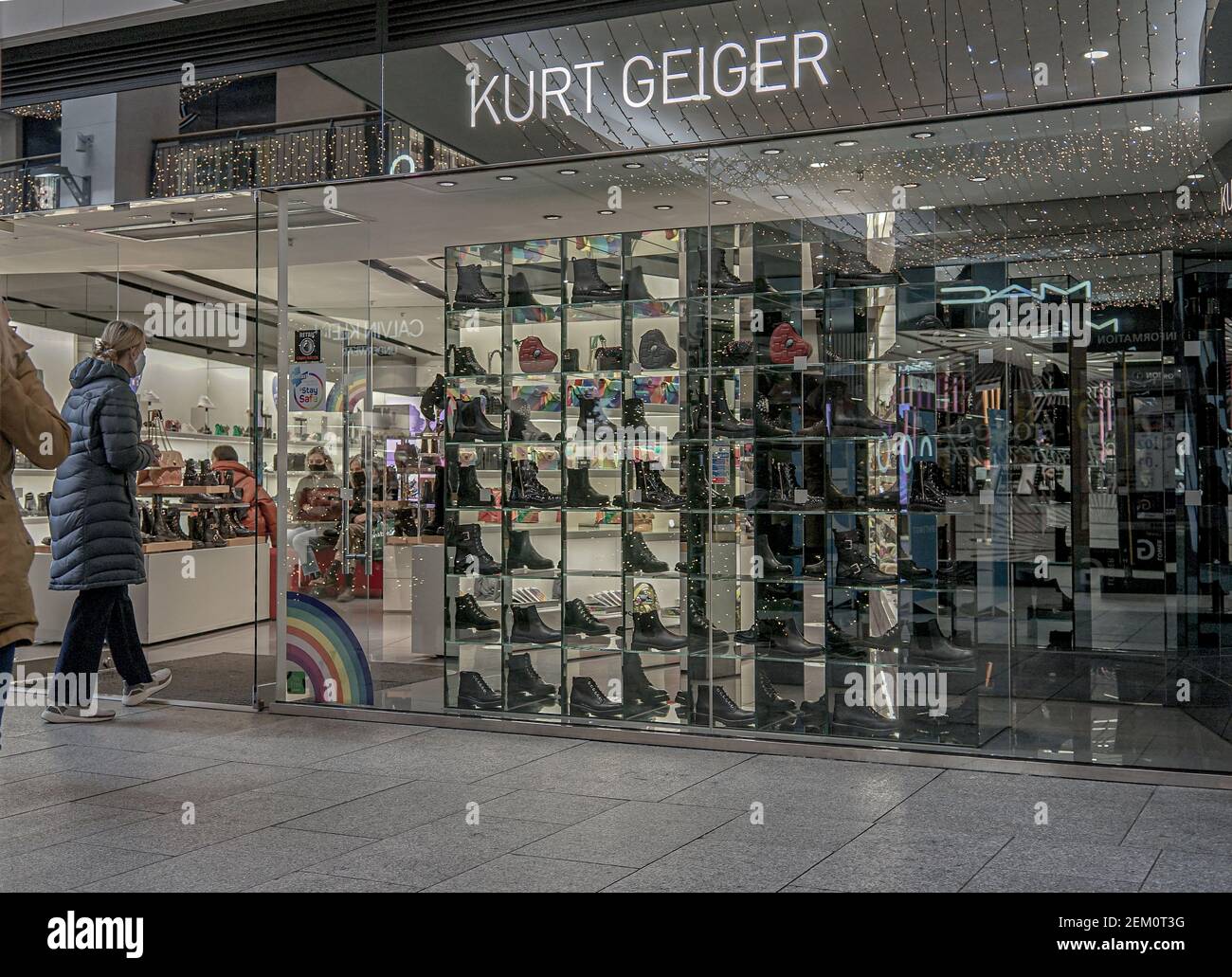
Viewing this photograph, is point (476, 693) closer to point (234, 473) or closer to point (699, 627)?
point (699, 627)

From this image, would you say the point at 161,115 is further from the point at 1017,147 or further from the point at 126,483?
the point at 1017,147

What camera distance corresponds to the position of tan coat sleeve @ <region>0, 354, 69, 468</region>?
3393mm

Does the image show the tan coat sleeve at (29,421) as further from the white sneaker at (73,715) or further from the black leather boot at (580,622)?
the black leather boot at (580,622)

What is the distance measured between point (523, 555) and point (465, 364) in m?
1.01

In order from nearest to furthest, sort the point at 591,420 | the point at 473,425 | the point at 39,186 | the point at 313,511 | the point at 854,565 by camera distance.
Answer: the point at 854,565, the point at 591,420, the point at 473,425, the point at 313,511, the point at 39,186

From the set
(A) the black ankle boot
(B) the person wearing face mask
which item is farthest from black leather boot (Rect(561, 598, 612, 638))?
(B) the person wearing face mask

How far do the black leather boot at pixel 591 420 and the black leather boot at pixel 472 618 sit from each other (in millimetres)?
1021

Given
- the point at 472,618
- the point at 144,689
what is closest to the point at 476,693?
the point at 472,618

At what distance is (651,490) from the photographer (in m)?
5.63

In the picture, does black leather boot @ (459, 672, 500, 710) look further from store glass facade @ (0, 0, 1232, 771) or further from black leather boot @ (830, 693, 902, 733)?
black leather boot @ (830, 693, 902, 733)

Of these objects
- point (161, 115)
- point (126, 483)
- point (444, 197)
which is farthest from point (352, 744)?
point (161, 115)

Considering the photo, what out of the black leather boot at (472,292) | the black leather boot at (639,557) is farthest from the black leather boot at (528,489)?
the black leather boot at (472,292)

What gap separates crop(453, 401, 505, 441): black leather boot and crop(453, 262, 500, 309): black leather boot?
0.49 m

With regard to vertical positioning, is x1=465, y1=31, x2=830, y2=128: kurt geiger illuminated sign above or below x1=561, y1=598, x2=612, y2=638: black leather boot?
above
